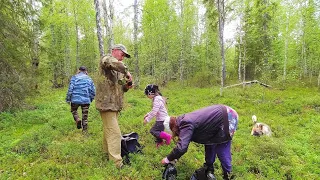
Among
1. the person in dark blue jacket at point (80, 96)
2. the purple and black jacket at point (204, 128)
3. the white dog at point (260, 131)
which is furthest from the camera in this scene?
the white dog at point (260, 131)

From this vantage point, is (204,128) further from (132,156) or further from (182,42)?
(182,42)

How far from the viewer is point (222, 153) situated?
4.23 metres

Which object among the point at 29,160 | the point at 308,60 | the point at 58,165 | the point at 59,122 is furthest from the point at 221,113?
the point at 308,60

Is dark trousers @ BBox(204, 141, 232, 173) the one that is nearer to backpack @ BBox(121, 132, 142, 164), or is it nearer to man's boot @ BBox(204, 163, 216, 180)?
man's boot @ BBox(204, 163, 216, 180)

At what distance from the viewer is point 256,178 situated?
16.2ft

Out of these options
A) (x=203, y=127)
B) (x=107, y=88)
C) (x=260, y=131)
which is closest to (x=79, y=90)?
(x=107, y=88)

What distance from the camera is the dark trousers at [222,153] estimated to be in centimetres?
423

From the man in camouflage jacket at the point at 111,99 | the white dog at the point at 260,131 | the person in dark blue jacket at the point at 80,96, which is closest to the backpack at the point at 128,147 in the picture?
the man in camouflage jacket at the point at 111,99

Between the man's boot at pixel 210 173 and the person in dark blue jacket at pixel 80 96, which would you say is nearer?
the man's boot at pixel 210 173

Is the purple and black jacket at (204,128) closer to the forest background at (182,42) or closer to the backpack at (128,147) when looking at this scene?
the backpack at (128,147)

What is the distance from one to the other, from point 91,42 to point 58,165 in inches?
1001

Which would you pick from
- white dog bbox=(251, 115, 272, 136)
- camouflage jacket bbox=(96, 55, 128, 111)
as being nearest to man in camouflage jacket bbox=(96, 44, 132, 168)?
camouflage jacket bbox=(96, 55, 128, 111)

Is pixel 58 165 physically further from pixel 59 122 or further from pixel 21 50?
pixel 21 50

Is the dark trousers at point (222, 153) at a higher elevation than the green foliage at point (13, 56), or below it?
below
